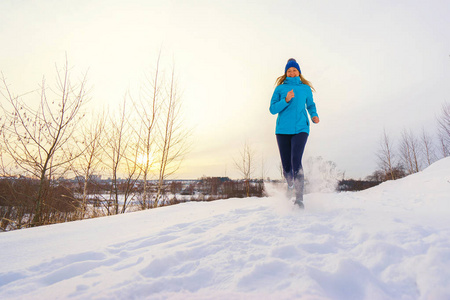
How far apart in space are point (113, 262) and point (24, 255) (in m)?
0.68

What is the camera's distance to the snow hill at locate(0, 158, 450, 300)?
0.80 m

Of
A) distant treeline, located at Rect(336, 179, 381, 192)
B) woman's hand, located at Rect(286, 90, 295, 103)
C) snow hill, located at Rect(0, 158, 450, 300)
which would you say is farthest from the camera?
distant treeline, located at Rect(336, 179, 381, 192)

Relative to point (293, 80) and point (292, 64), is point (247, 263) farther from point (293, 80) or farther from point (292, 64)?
point (292, 64)

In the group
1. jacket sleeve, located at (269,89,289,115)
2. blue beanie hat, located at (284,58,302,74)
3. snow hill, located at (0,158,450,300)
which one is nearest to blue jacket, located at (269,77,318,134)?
jacket sleeve, located at (269,89,289,115)

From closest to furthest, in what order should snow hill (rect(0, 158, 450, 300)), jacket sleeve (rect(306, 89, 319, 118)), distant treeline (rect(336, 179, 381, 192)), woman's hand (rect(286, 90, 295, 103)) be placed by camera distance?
1. snow hill (rect(0, 158, 450, 300))
2. woman's hand (rect(286, 90, 295, 103))
3. jacket sleeve (rect(306, 89, 319, 118))
4. distant treeline (rect(336, 179, 381, 192))

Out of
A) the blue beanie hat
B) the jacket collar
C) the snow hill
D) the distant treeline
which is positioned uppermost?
the blue beanie hat

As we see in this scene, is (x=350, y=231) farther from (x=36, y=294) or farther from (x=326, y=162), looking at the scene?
(x=326, y=162)

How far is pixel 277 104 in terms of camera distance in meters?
2.54

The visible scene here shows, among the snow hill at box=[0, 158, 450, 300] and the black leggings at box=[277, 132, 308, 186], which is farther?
the black leggings at box=[277, 132, 308, 186]

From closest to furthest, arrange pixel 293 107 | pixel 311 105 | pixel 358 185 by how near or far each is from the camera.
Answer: pixel 293 107 < pixel 311 105 < pixel 358 185

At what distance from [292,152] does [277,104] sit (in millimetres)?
666

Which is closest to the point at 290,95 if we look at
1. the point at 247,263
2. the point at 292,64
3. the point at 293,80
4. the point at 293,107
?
the point at 293,107

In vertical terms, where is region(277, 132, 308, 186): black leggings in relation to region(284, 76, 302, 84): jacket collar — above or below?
below

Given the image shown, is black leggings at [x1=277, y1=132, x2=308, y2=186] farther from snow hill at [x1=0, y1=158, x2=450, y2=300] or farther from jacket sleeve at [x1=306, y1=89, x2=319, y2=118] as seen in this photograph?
snow hill at [x1=0, y1=158, x2=450, y2=300]
